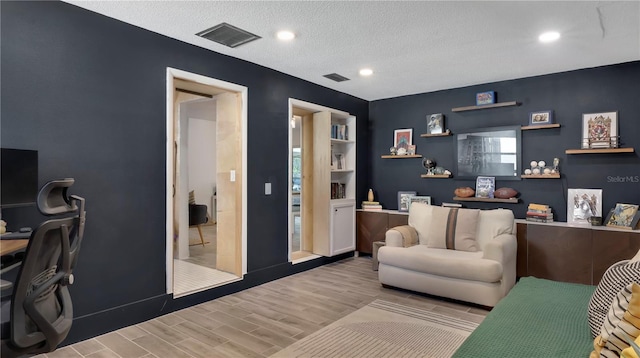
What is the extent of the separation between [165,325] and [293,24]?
8.96ft

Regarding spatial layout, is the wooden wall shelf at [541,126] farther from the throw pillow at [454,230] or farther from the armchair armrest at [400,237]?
the armchair armrest at [400,237]

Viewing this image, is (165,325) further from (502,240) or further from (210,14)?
(502,240)

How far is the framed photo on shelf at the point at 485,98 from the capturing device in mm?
4750

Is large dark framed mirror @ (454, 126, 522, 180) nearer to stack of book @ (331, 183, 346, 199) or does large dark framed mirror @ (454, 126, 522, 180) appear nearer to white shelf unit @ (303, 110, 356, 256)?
white shelf unit @ (303, 110, 356, 256)

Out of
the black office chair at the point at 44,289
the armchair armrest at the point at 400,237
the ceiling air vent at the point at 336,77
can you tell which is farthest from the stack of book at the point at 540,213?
the black office chair at the point at 44,289

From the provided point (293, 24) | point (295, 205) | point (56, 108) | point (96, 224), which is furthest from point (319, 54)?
point (295, 205)

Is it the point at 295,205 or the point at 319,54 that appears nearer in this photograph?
the point at 319,54

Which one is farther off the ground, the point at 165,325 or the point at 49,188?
the point at 49,188

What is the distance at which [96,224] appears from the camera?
9.20 feet

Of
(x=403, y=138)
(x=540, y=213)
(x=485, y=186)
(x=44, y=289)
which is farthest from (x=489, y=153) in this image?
(x=44, y=289)

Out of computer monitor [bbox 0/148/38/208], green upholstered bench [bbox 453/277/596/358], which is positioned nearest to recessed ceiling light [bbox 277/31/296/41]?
computer monitor [bbox 0/148/38/208]

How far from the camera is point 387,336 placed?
2771mm

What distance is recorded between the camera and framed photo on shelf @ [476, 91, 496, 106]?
475cm

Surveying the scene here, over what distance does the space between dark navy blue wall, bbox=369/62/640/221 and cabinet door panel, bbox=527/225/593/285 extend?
53 centimetres
